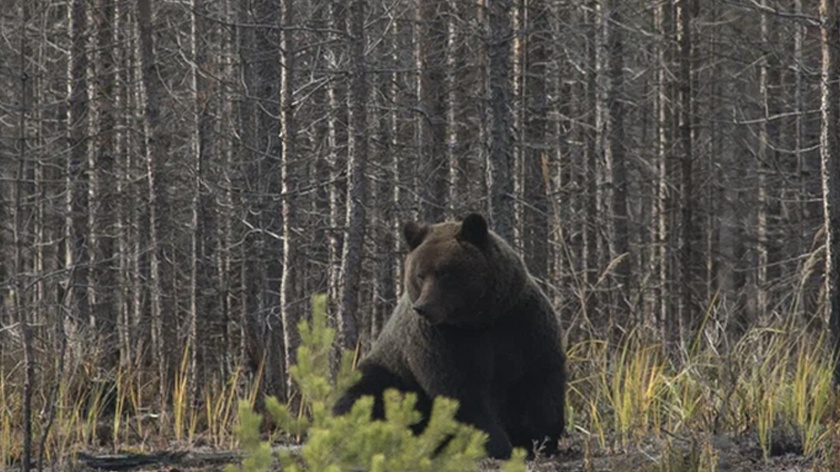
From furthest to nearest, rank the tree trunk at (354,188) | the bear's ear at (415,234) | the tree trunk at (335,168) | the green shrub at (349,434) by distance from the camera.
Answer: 1. the tree trunk at (335,168)
2. the tree trunk at (354,188)
3. the bear's ear at (415,234)
4. the green shrub at (349,434)

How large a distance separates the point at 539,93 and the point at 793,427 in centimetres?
1200

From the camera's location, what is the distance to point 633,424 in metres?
7.44

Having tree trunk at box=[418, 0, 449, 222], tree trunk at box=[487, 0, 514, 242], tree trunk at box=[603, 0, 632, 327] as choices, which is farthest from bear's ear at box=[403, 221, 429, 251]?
tree trunk at box=[603, 0, 632, 327]

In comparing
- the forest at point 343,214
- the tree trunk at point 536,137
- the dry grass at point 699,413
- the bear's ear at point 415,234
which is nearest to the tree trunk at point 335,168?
the forest at point 343,214

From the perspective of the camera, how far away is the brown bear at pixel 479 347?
6.89m

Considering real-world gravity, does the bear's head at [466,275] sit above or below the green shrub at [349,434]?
above

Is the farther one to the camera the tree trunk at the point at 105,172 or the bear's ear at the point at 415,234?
the tree trunk at the point at 105,172

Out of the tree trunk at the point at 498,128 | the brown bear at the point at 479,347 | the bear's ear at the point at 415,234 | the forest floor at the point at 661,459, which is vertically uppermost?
the tree trunk at the point at 498,128

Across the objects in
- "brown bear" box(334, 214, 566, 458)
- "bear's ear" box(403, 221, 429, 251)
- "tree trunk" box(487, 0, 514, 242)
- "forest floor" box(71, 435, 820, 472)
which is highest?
"tree trunk" box(487, 0, 514, 242)

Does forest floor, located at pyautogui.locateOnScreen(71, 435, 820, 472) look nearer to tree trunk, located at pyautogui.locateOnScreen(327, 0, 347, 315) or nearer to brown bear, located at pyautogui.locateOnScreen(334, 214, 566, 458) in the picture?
brown bear, located at pyautogui.locateOnScreen(334, 214, 566, 458)

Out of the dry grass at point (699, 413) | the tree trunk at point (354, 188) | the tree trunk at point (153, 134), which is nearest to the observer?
the dry grass at point (699, 413)

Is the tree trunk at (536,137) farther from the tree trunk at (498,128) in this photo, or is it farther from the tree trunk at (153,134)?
the tree trunk at (498,128)

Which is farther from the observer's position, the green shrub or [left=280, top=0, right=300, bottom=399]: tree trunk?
[left=280, top=0, right=300, bottom=399]: tree trunk

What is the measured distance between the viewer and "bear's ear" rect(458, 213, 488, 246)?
6910 millimetres
